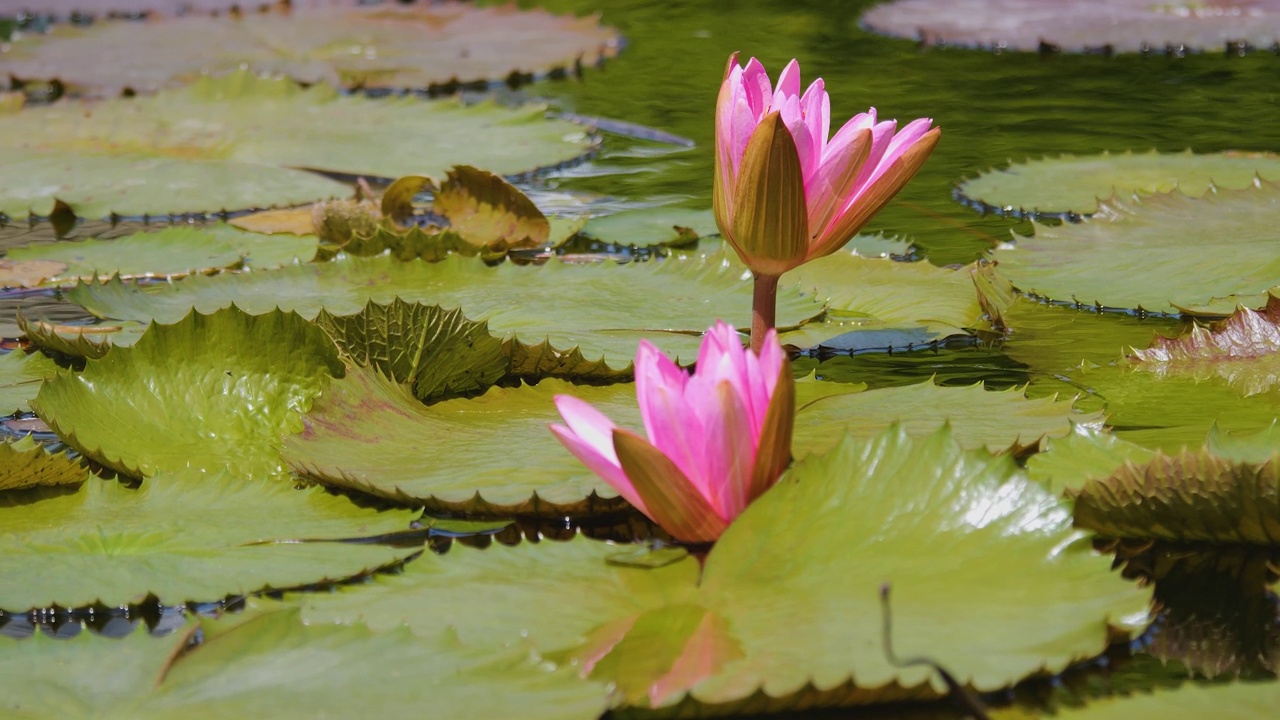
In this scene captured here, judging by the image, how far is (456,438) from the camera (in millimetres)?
1245

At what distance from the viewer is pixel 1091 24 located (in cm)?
433

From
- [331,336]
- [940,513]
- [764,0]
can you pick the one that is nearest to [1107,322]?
[940,513]

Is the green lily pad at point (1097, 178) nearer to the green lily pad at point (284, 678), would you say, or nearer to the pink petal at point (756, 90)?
the pink petal at point (756, 90)

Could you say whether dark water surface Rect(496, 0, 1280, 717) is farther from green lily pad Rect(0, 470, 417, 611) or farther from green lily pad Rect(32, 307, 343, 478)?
green lily pad Rect(32, 307, 343, 478)

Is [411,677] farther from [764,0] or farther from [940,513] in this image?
[764,0]

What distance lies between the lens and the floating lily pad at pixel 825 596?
0.80m

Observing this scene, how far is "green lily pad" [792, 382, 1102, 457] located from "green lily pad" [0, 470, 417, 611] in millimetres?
389

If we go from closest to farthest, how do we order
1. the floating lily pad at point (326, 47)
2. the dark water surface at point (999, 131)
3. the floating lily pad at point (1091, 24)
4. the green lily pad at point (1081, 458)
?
the dark water surface at point (999, 131) → the green lily pad at point (1081, 458) → the floating lily pad at point (326, 47) → the floating lily pad at point (1091, 24)

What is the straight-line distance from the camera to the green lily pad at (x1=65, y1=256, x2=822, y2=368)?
1591 mm

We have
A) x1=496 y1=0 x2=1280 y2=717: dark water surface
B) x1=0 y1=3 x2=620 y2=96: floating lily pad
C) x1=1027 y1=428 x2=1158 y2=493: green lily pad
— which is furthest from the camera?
x1=0 y1=3 x2=620 y2=96: floating lily pad

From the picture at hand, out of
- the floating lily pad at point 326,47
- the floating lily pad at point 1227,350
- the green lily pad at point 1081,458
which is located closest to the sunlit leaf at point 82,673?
the green lily pad at point 1081,458

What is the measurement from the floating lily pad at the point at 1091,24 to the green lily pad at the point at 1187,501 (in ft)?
11.2

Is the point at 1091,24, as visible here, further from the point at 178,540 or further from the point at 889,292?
the point at 178,540

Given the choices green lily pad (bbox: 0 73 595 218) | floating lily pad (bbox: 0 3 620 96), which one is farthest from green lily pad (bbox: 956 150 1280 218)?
floating lily pad (bbox: 0 3 620 96)
